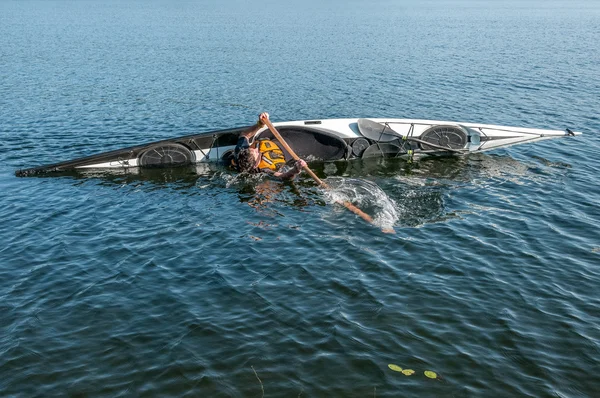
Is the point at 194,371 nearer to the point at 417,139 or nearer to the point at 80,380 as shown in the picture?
the point at 80,380

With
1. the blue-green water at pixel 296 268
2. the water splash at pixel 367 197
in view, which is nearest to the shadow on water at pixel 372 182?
the water splash at pixel 367 197

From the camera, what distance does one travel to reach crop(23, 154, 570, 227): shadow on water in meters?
19.1

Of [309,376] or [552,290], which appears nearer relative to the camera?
[309,376]

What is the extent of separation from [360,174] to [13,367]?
14694mm

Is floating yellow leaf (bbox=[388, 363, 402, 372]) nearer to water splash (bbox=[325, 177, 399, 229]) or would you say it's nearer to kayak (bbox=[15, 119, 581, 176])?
water splash (bbox=[325, 177, 399, 229])

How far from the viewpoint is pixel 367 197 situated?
65.1ft

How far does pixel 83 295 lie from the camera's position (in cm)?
1395

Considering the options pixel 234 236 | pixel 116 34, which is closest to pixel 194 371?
pixel 234 236

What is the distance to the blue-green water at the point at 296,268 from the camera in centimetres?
1123

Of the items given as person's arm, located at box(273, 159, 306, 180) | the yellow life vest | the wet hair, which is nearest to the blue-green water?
the wet hair

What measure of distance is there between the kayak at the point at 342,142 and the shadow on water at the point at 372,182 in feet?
1.28

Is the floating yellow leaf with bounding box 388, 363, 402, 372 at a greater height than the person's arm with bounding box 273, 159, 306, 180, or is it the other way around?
the person's arm with bounding box 273, 159, 306, 180

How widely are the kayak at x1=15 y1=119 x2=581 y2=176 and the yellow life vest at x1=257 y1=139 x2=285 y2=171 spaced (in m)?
0.30

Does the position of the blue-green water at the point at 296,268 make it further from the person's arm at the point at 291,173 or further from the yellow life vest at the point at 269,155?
the yellow life vest at the point at 269,155
